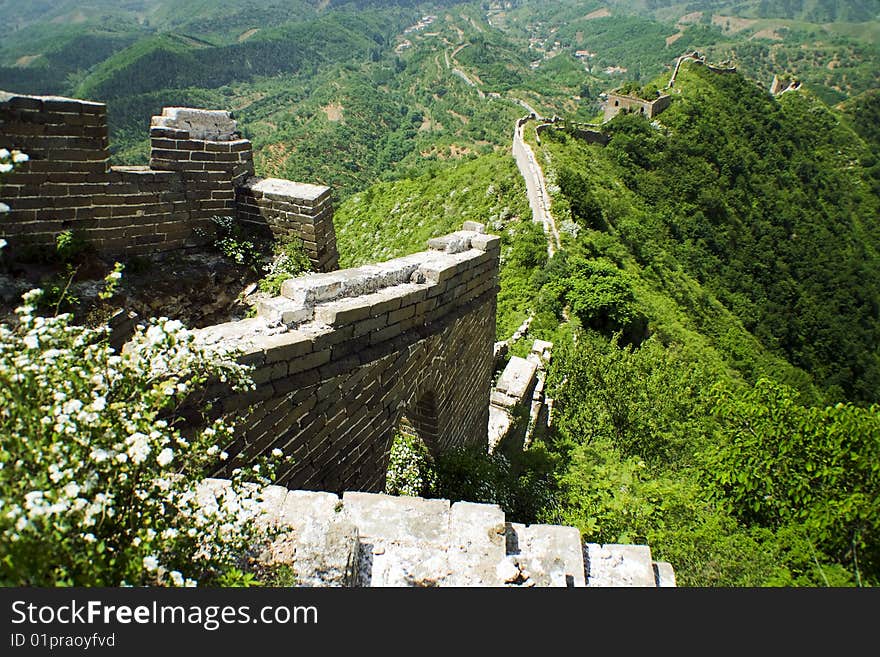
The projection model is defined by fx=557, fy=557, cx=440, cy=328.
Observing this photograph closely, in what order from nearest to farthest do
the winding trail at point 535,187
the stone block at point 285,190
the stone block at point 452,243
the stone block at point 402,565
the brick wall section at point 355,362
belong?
the stone block at point 402,565, the brick wall section at point 355,362, the stone block at point 452,243, the stone block at point 285,190, the winding trail at point 535,187

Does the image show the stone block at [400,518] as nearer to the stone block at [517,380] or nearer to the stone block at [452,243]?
the stone block at [452,243]

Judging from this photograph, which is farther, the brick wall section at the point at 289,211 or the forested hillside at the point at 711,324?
the brick wall section at the point at 289,211

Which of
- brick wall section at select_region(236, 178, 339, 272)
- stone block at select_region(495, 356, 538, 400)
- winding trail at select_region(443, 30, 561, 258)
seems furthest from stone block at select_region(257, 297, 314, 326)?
winding trail at select_region(443, 30, 561, 258)

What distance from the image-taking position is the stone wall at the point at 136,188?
4.86m

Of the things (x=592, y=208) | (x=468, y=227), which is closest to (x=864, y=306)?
(x=592, y=208)

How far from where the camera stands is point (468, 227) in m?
6.70

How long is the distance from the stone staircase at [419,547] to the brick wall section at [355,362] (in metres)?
0.82

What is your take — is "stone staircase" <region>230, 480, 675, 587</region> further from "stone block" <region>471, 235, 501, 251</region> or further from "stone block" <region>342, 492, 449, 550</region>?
"stone block" <region>471, 235, 501, 251</region>

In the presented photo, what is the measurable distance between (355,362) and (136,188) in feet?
10.6

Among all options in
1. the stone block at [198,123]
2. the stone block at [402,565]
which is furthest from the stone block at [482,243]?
the stone block at [402,565]

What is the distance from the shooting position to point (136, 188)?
5652 millimetres

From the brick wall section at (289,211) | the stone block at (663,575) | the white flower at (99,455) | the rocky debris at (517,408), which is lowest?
the stone block at (663,575)

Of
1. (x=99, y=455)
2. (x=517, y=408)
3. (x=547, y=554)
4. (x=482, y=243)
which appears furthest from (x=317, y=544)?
(x=517, y=408)

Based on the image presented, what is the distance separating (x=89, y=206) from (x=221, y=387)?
2.97 m
